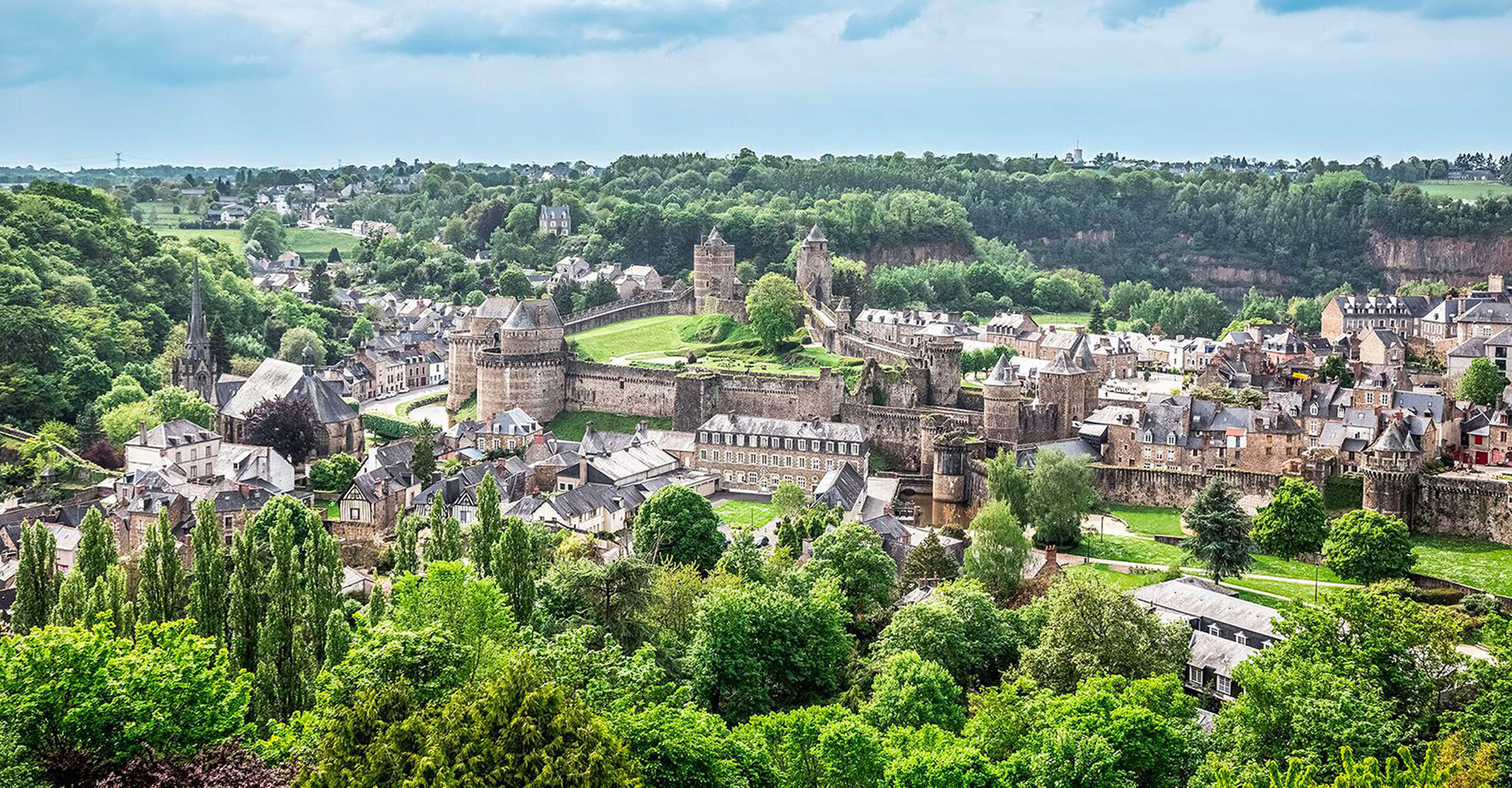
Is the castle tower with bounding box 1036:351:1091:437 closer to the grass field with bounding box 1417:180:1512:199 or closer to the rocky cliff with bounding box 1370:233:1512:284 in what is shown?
the rocky cliff with bounding box 1370:233:1512:284

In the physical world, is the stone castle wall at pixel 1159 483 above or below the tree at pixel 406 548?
below

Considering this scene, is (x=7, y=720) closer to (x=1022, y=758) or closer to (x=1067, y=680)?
(x=1022, y=758)

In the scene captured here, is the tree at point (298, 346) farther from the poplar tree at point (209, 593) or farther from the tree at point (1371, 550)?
the tree at point (1371, 550)

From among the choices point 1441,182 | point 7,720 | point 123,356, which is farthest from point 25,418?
point 1441,182

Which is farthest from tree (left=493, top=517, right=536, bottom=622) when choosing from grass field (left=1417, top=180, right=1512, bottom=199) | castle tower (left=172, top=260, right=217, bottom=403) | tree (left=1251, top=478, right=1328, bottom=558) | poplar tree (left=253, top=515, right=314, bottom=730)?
grass field (left=1417, top=180, right=1512, bottom=199)

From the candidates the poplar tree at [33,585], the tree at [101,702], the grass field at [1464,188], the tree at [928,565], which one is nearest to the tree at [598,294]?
the tree at [928,565]

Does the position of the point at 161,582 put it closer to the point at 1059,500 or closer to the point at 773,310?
the point at 1059,500

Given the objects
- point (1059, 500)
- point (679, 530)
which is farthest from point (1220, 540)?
point (679, 530)
